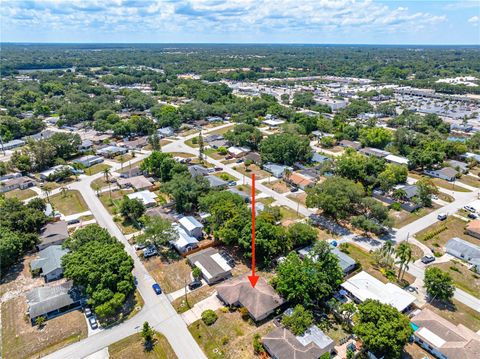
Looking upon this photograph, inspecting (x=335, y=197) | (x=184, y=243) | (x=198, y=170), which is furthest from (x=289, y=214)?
(x=198, y=170)

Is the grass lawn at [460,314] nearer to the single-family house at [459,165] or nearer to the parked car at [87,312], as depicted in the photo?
the parked car at [87,312]

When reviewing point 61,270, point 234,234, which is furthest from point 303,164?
point 61,270

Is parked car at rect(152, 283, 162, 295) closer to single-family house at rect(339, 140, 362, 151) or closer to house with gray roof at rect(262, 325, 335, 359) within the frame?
house with gray roof at rect(262, 325, 335, 359)

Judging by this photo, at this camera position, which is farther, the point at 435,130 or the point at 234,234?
the point at 435,130

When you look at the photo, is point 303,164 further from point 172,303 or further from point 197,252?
point 172,303

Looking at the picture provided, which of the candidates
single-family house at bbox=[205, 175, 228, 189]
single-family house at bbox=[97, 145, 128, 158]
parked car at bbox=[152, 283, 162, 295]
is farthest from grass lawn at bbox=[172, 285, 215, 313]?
→ single-family house at bbox=[97, 145, 128, 158]
